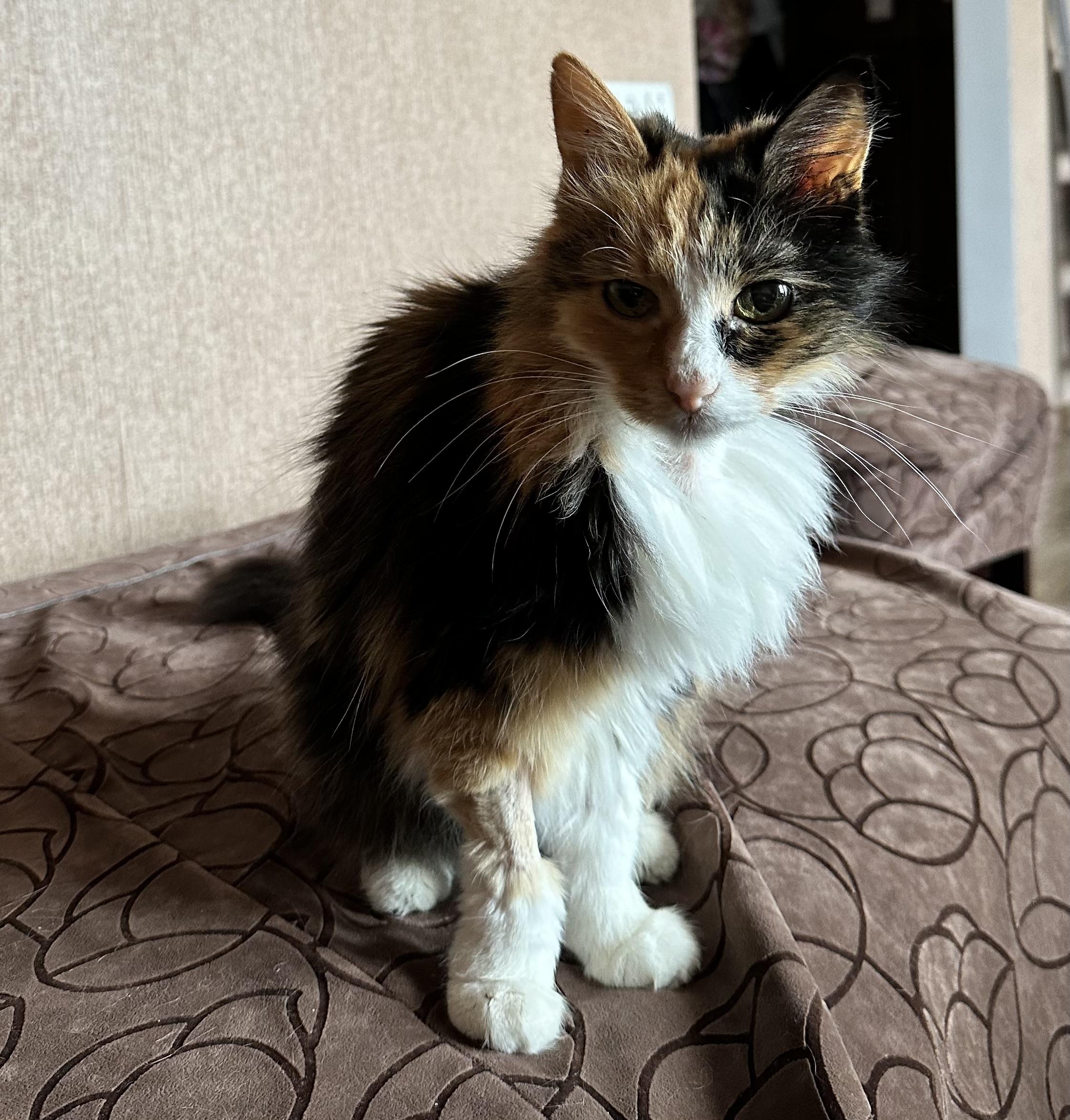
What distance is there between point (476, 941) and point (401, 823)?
0.53ft

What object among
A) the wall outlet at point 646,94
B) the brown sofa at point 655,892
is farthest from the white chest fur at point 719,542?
the wall outlet at point 646,94

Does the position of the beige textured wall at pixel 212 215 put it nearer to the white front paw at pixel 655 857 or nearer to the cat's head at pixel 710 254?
the cat's head at pixel 710 254

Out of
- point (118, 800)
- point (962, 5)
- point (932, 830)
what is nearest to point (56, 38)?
point (118, 800)

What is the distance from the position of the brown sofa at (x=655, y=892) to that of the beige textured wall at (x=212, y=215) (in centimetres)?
32

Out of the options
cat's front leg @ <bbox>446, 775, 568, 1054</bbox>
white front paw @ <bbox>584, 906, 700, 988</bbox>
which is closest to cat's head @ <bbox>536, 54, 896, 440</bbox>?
cat's front leg @ <bbox>446, 775, 568, 1054</bbox>

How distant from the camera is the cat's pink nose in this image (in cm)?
70

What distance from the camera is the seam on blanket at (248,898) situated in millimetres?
767

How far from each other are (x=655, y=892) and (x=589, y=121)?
77 cm

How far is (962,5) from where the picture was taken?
323cm

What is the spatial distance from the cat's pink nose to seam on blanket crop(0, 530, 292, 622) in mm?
1077

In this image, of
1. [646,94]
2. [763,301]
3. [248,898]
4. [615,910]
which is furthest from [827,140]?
[646,94]

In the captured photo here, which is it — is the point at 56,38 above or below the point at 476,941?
above

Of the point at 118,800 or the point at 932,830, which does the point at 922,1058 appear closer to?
the point at 932,830

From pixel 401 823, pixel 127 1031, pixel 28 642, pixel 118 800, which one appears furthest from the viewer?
pixel 28 642
